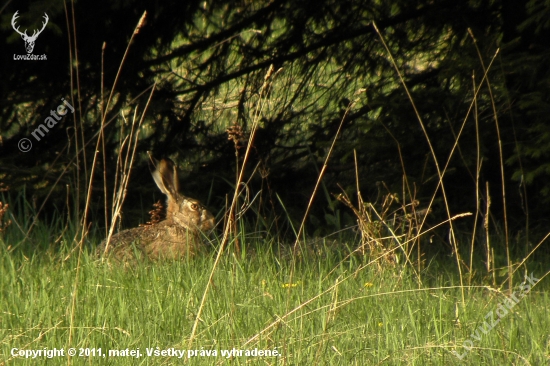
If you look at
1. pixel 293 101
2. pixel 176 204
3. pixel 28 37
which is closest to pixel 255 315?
pixel 176 204

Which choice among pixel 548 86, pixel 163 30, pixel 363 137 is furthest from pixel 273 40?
pixel 548 86

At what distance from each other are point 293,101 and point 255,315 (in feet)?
12.7

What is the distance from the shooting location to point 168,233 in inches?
202

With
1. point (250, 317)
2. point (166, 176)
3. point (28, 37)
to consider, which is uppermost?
point (28, 37)

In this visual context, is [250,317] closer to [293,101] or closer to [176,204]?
[176,204]

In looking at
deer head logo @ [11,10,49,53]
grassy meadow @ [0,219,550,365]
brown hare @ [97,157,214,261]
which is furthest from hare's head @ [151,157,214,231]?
deer head logo @ [11,10,49,53]

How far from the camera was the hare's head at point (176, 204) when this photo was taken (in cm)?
561

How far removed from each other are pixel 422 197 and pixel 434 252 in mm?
515

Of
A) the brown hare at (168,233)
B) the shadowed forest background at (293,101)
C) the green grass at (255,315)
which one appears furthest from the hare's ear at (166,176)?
the green grass at (255,315)

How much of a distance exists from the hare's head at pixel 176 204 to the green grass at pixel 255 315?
1135 millimetres

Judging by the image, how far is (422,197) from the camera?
242 inches

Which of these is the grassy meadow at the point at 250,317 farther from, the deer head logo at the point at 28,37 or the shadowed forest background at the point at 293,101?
the deer head logo at the point at 28,37

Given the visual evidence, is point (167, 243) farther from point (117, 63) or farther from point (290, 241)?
point (117, 63)

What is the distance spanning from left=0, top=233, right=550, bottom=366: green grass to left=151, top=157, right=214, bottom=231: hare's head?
3.72 feet
